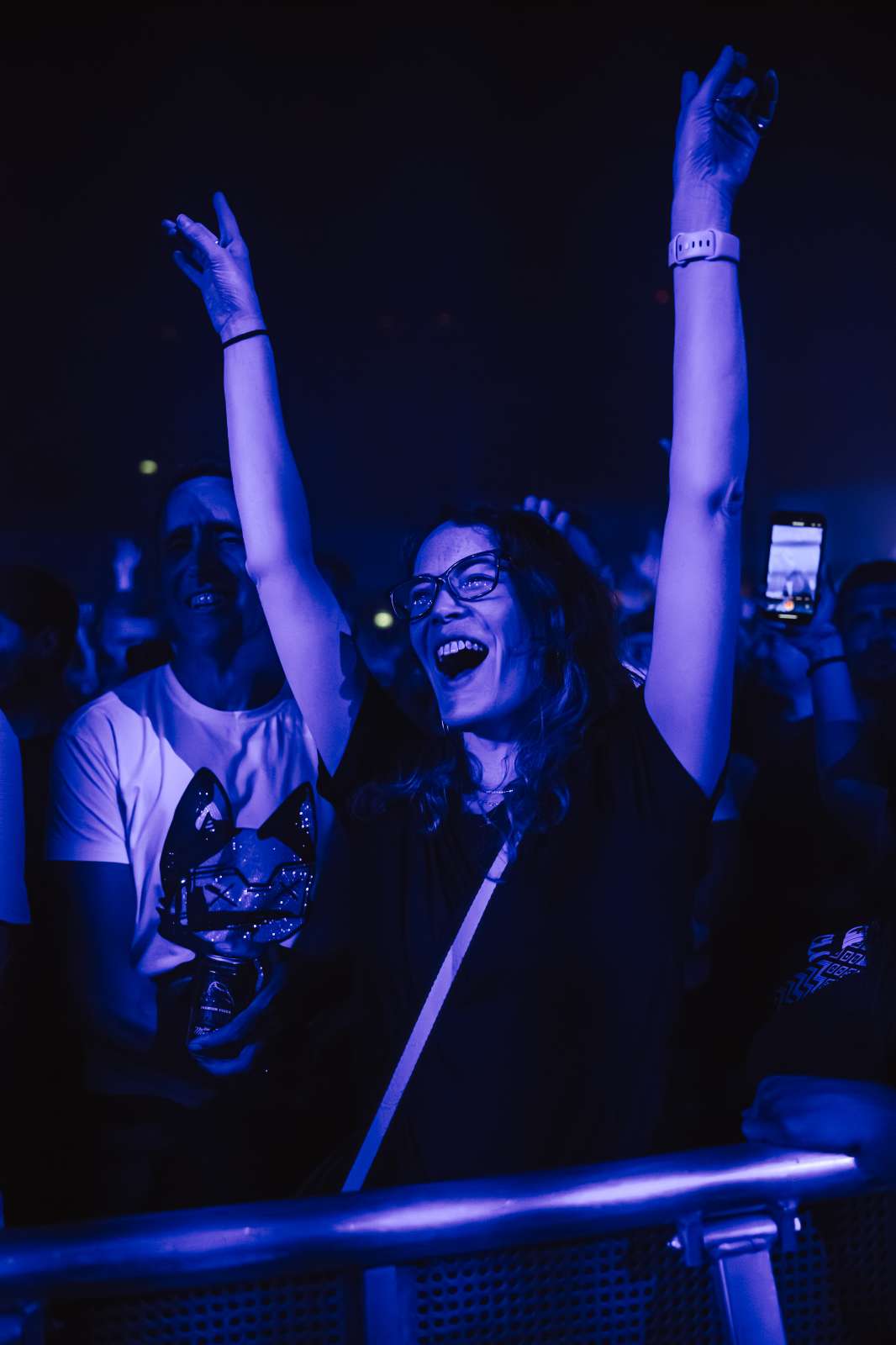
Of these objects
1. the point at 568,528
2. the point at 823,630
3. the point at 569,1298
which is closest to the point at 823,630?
the point at 823,630

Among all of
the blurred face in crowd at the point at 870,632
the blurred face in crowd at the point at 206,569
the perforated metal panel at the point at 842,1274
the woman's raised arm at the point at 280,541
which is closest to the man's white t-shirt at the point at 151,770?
the blurred face in crowd at the point at 206,569

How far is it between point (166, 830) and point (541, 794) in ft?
2.50

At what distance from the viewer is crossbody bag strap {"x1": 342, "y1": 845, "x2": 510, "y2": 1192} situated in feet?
4.64

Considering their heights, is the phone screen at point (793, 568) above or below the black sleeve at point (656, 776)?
above

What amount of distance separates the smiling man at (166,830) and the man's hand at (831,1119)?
1029 millimetres

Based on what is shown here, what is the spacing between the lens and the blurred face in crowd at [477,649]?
1.54 metres

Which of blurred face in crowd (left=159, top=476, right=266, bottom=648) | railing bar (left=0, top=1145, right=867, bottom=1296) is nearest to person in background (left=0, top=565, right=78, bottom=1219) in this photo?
blurred face in crowd (left=159, top=476, right=266, bottom=648)

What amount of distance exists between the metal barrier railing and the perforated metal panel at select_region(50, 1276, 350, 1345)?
39mm

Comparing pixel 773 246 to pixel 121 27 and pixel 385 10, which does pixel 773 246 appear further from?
pixel 121 27

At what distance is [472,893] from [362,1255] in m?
0.62

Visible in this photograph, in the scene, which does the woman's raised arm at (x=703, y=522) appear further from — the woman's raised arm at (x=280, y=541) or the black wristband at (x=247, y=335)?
the black wristband at (x=247, y=335)

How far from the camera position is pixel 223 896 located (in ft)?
5.90

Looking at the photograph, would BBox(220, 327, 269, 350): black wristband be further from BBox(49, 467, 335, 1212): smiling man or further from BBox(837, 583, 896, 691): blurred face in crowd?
BBox(837, 583, 896, 691): blurred face in crowd

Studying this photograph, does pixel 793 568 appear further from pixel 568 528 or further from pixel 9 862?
pixel 9 862
